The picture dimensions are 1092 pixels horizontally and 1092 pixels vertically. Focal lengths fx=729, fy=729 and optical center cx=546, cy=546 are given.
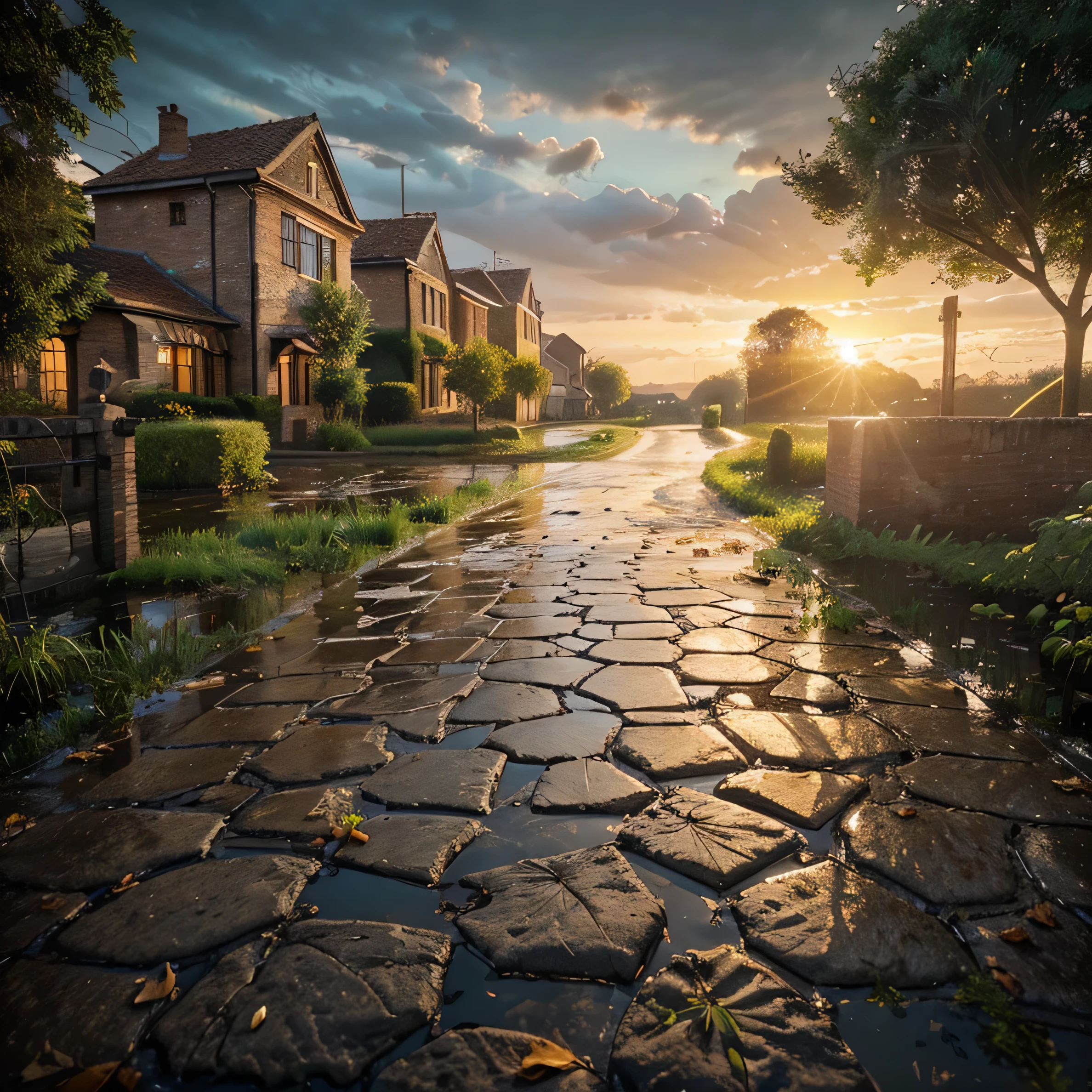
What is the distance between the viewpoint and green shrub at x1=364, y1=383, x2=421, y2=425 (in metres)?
30.6

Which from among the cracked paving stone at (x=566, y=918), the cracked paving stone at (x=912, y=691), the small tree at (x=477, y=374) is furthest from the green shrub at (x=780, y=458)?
the small tree at (x=477, y=374)

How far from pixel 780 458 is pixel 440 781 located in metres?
11.0

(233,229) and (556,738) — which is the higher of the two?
(233,229)

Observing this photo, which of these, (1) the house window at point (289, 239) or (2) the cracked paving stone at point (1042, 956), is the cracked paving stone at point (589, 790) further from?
(1) the house window at point (289, 239)

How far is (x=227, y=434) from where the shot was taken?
14.1m

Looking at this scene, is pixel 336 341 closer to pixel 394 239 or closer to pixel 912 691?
pixel 394 239

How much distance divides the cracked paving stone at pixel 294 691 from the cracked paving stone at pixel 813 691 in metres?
2.23

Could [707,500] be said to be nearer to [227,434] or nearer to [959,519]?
[959,519]

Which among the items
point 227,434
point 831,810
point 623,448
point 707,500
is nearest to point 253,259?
point 227,434

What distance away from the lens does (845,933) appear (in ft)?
6.33

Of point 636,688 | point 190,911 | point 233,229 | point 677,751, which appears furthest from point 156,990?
point 233,229

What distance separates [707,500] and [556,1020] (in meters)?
10.7

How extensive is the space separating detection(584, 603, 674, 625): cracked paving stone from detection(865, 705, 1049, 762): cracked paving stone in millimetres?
1800

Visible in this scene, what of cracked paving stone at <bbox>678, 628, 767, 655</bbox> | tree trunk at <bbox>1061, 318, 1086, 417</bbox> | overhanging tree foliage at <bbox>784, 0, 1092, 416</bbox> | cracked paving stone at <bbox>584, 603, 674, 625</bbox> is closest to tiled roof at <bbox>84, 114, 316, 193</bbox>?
overhanging tree foliage at <bbox>784, 0, 1092, 416</bbox>
